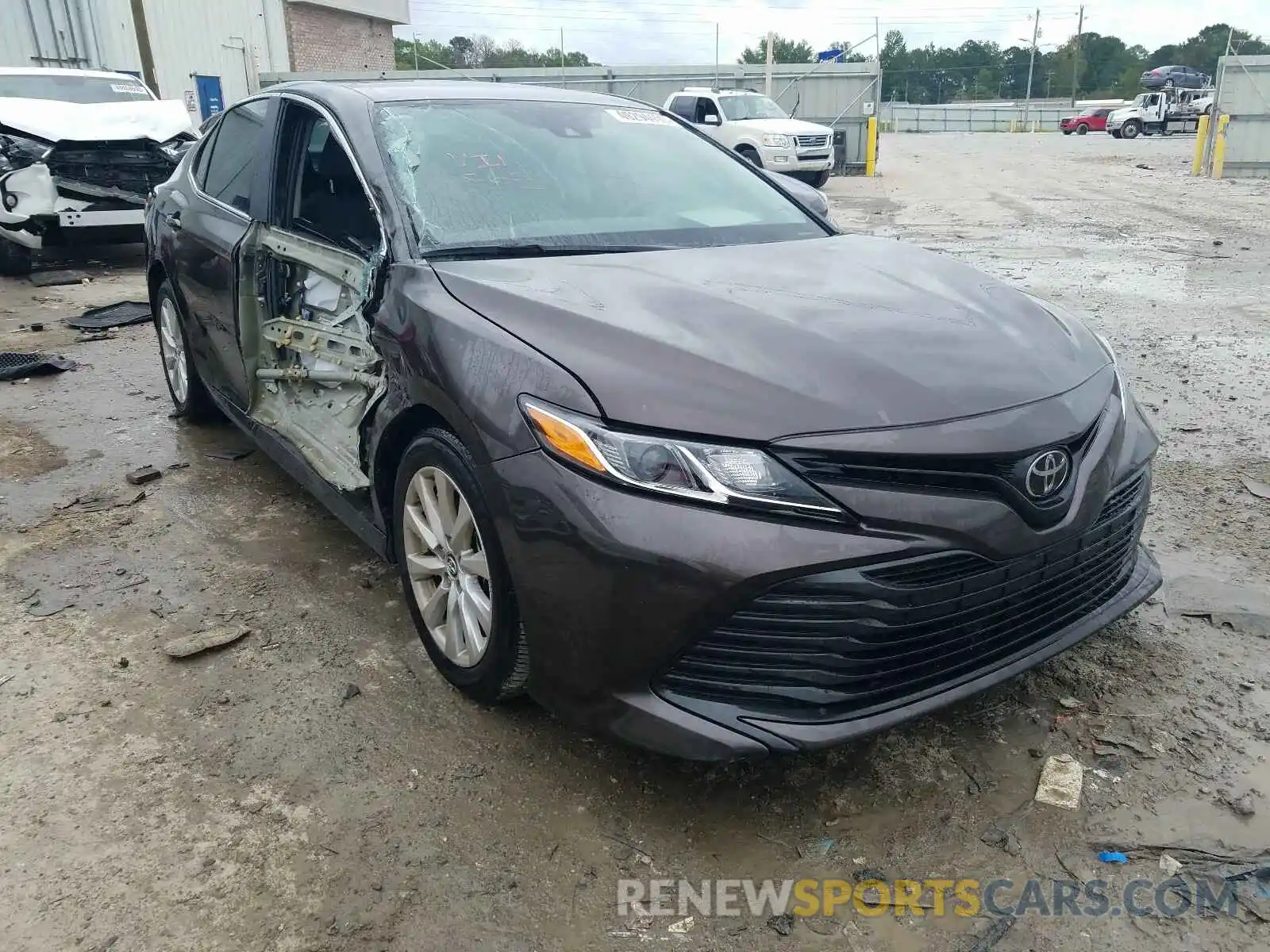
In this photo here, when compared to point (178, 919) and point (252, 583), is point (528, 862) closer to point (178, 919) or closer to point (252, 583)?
point (178, 919)

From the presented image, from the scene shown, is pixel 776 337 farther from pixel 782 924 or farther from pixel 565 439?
pixel 782 924

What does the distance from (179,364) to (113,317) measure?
3387 millimetres

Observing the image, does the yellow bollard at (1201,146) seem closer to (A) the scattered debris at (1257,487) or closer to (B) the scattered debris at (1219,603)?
(A) the scattered debris at (1257,487)

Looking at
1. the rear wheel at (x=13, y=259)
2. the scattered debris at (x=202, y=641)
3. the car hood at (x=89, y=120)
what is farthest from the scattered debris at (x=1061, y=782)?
the rear wheel at (x=13, y=259)

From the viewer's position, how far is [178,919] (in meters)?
2.09

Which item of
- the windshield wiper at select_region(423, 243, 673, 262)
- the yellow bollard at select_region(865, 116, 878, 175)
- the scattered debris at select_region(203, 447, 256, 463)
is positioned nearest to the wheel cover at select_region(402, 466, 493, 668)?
the windshield wiper at select_region(423, 243, 673, 262)

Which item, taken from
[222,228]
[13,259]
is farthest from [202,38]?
[222,228]

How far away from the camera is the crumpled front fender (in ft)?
30.0

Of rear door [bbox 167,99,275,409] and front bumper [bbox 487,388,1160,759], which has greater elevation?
rear door [bbox 167,99,275,409]

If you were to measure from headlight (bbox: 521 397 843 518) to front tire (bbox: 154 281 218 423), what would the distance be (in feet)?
10.7

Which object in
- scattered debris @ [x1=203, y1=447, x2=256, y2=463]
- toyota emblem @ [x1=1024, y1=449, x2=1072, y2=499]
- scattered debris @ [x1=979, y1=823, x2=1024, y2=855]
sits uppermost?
toyota emblem @ [x1=1024, y1=449, x2=1072, y2=499]

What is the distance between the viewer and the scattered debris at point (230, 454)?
4.84 m

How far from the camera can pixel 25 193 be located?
9203mm

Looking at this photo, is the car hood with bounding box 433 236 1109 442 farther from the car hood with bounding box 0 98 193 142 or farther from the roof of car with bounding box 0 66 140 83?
the roof of car with bounding box 0 66 140 83
